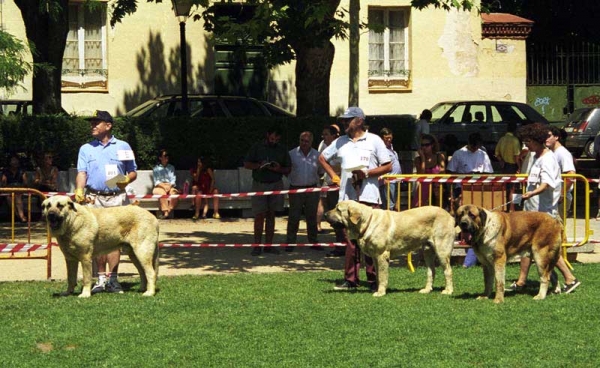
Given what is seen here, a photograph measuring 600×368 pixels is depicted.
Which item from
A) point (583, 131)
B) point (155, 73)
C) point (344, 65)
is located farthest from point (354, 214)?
point (583, 131)

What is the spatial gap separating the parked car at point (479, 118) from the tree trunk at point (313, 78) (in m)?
7.09

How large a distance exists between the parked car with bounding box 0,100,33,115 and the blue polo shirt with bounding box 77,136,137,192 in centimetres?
1371

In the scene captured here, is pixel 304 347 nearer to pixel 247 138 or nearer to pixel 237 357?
pixel 237 357

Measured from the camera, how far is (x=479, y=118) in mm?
31172

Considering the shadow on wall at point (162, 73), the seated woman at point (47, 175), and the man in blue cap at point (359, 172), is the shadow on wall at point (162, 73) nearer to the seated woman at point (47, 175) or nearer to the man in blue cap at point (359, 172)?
the seated woman at point (47, 175)

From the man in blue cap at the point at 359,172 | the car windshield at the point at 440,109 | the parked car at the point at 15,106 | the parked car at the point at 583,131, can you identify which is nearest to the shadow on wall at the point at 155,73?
the parked car at the point at 15,106

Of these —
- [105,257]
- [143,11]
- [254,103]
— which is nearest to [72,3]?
[143,11]

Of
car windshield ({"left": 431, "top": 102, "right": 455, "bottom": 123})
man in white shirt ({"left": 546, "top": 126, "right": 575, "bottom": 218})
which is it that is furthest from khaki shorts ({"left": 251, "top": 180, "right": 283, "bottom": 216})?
car windshield ({"left": 431, "top": 102, "right": 455, "bottom": 123})

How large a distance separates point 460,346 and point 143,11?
22.2 m

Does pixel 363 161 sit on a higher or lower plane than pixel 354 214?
higher

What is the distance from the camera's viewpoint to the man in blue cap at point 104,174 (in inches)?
531

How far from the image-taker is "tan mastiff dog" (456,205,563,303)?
12.6 m

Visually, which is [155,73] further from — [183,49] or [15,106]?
[183,49]

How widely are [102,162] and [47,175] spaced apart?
914cm
